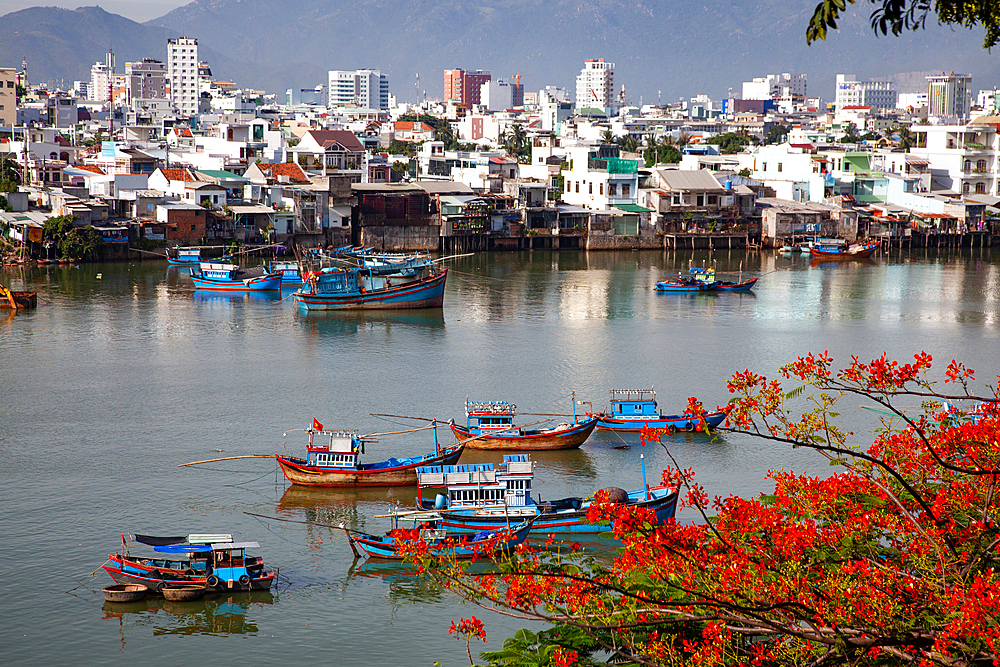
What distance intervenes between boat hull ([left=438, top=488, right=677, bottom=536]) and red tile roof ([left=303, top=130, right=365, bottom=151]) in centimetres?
4043

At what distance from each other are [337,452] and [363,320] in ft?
53.5

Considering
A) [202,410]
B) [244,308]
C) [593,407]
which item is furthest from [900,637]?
[244,308]

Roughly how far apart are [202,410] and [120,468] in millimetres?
3915

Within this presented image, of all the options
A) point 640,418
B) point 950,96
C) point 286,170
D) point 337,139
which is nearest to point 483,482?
point 640,418

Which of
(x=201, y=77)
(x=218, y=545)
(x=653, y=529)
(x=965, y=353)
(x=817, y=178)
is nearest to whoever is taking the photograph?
(x=653, y=529)

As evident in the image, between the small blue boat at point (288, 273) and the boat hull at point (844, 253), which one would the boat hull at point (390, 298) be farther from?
the boat hull at point (844, 253)

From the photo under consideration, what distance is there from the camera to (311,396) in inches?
902

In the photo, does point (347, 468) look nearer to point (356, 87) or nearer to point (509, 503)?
point (509, 503)

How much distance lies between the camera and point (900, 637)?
5.96 m

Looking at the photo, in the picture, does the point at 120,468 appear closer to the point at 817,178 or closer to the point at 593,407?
the point at 593,407

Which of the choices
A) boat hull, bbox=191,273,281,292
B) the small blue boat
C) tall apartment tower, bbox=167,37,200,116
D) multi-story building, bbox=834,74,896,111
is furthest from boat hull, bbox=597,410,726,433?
multi-story building, bbox=834,74,896,111

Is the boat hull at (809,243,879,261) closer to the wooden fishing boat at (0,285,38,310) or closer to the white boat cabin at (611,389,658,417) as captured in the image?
the white boat cabin at (611,389,658,417)

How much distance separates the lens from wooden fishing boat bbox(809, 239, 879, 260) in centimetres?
4912

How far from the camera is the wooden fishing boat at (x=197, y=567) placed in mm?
13242
